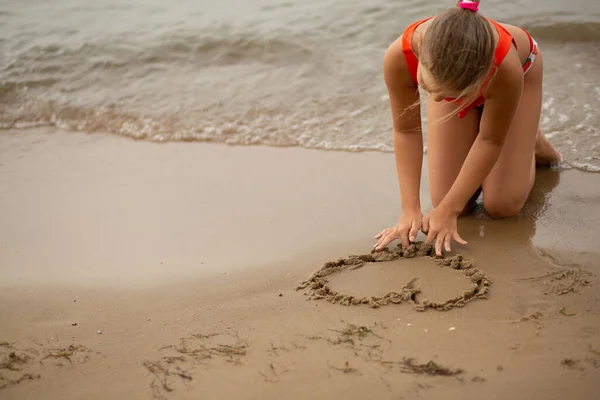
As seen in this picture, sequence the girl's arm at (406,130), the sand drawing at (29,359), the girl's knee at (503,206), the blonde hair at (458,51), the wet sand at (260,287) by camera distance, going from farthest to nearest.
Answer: the girl's knee at (503,206) < the girl's arm at (406,130) < the blonde hair at (458,51) < the sand drawing at (29,359) < the wet sand at (260,287)

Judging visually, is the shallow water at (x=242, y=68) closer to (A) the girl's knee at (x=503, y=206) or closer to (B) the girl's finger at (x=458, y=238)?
(A) the girl's knee at (x=503, y=206)

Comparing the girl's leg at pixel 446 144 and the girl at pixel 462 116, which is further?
the girl's leg at pixel 446 144

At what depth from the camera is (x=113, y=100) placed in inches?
195

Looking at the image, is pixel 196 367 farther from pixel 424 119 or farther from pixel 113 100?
pixel 113 100

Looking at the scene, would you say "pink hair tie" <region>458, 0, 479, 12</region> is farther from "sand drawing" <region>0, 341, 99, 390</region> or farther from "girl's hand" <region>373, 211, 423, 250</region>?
"sand drawing" <region>0, 341, 99, 390</region>

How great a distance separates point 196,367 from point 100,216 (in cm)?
153

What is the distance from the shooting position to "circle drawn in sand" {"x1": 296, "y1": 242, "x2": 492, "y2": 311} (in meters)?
2.31

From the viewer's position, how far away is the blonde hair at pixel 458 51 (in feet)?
7.11

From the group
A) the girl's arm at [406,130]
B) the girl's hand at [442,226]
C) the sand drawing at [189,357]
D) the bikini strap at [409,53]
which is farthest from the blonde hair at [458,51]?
the sand drawing at [189,357]

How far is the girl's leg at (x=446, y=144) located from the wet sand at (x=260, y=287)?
22cm

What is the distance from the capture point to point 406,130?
2818mm

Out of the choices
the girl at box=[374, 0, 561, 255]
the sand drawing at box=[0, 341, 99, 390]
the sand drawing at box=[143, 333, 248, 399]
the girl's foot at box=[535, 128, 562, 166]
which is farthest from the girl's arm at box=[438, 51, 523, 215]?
the sand drawing at box=[0, 341, 99, 390]

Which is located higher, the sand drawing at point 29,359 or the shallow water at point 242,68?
the shallow water at point 242,68

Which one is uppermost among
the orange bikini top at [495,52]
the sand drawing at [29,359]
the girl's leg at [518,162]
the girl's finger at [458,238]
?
the orange bikini top at [495,52]
